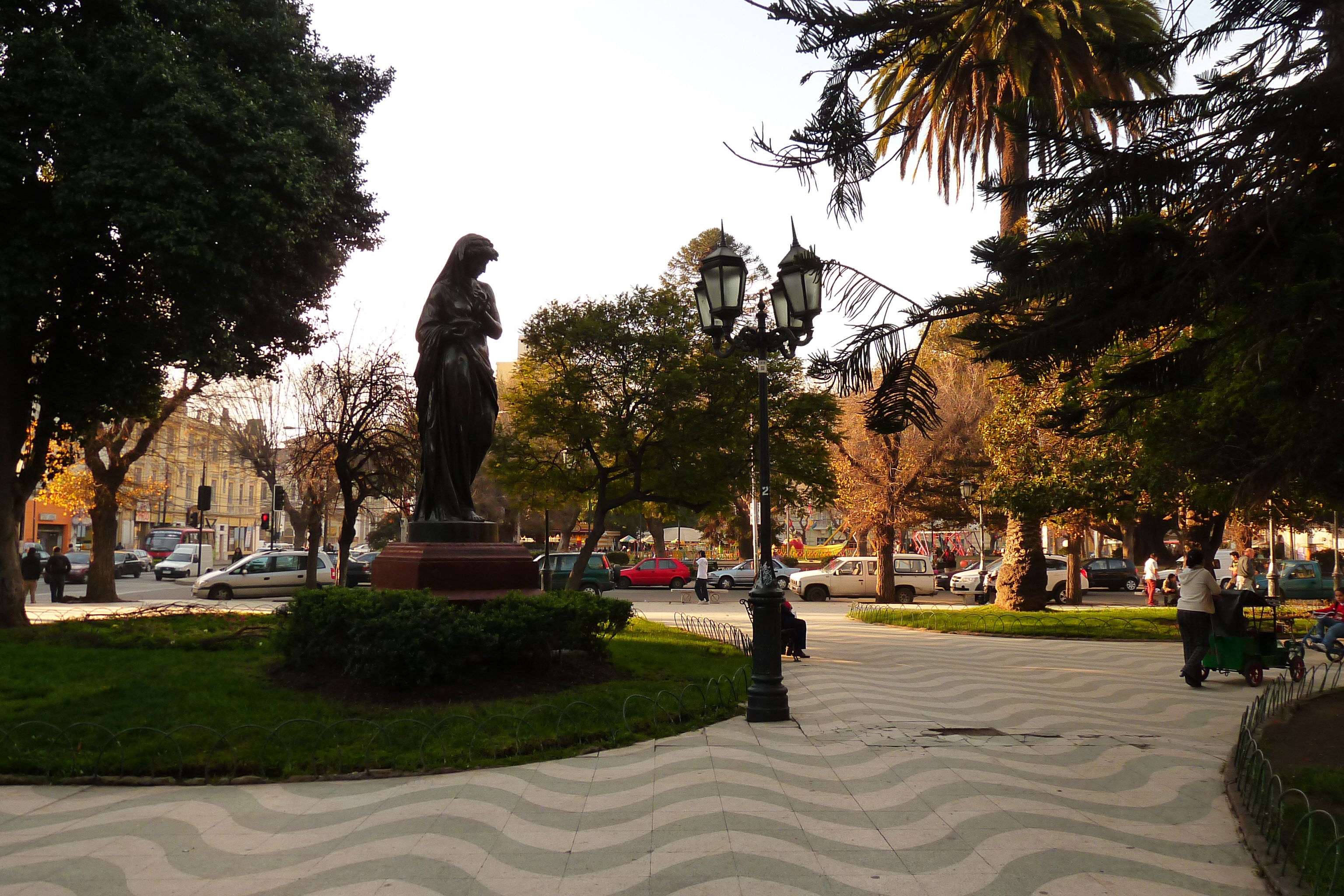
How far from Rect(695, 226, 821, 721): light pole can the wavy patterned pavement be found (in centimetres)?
38

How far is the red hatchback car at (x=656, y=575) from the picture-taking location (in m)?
37.1

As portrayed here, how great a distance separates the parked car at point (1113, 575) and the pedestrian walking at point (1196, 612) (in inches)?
1173

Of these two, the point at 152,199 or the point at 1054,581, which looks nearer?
the point at 152,199

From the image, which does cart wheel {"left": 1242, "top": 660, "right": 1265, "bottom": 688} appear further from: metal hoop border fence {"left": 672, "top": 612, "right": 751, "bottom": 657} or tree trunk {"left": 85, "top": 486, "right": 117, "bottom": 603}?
tree trunk {"left": 85, "top": 486, "right": 117, "bottom": 603}

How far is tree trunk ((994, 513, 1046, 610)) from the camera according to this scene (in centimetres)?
2288

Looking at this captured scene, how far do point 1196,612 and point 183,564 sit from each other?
4057cm

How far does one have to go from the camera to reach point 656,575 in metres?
37.2

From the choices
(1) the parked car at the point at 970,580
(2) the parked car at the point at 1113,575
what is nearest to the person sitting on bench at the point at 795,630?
(1) the parked car at the point at 970,580

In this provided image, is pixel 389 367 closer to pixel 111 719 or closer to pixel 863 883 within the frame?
pixel 111 719

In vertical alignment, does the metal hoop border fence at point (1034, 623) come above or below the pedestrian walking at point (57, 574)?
below

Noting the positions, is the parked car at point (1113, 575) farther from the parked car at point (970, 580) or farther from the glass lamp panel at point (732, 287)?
the glass lamp panel at point (732, 287)

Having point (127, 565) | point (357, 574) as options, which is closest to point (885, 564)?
point (357, 574)

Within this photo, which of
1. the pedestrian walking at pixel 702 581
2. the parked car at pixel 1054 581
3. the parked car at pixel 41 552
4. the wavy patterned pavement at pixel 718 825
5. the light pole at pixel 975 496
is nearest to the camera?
the wavy patterned pavement at pixel 718 825

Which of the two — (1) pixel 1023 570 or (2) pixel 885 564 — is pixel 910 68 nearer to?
(1) pixel 1023 570
